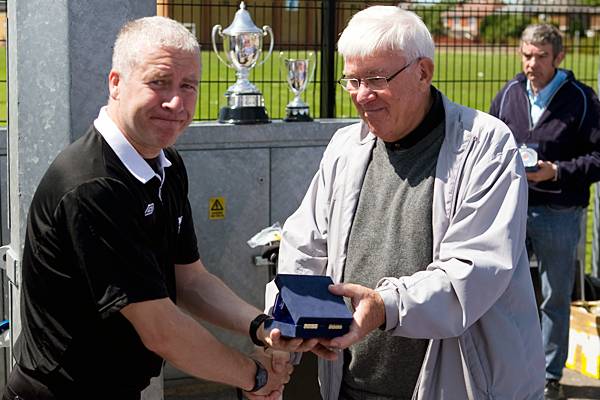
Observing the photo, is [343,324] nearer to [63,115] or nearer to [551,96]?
[63,115]

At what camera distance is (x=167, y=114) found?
2.90 meters

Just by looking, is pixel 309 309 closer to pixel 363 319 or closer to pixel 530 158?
pixel 363 319

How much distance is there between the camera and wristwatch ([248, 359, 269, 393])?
3297 mm

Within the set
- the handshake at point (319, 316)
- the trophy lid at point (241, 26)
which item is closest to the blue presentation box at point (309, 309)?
the handshake at point (319, 316)

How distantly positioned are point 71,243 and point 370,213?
1042mm

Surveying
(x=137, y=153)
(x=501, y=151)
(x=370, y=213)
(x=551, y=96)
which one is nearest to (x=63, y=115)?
(x=137, y=153)

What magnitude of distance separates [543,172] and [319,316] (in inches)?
137

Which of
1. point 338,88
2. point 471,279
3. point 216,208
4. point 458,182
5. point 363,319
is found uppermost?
point 338,88

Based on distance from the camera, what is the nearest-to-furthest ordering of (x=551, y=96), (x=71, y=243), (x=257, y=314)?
(x=71, y=243)
(x=257, y=314)
(x=551, y=96)

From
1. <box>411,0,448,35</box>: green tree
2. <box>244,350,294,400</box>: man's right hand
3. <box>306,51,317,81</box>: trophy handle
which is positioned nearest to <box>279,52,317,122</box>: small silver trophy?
<box>306,51,317,81</box>: trophy handle

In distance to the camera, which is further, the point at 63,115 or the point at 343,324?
the point at 63,115

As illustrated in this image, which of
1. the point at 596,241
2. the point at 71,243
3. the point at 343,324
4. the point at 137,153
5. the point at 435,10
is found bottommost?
the point at 596,241

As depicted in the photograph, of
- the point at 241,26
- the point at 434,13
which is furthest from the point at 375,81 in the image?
the point at 434,13

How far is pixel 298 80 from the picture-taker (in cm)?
732
